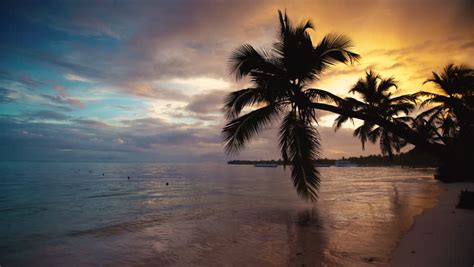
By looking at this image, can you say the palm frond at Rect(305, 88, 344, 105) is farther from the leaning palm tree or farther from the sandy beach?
the sandy beach

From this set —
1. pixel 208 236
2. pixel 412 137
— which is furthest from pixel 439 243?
pixel 208 236

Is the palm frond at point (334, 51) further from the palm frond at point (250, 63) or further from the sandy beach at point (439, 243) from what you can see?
the sandy beach at point (439, 243)

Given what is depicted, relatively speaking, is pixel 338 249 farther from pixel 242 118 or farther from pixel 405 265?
pixel 242 118

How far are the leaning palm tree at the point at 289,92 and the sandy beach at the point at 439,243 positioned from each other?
3.03m

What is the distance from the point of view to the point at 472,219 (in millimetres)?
8617

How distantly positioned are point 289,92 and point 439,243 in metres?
5.73

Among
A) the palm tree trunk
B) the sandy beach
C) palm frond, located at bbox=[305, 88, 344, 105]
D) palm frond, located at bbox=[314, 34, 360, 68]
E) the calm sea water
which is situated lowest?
the calm sea water

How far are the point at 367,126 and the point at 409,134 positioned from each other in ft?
51.7

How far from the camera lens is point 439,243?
251 inches

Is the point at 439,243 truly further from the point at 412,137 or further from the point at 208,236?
the point at 208,236

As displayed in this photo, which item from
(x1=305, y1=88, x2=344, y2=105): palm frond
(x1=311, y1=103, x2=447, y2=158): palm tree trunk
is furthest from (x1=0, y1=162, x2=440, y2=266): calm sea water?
(x1=305, y1=88, x2=344, y2=105): palm frond

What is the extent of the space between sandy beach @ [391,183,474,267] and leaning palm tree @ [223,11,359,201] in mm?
3032

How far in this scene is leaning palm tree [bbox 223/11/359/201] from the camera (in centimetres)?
862

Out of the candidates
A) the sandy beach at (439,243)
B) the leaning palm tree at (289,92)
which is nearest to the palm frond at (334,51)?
the leaning palm tree at (289,92)
